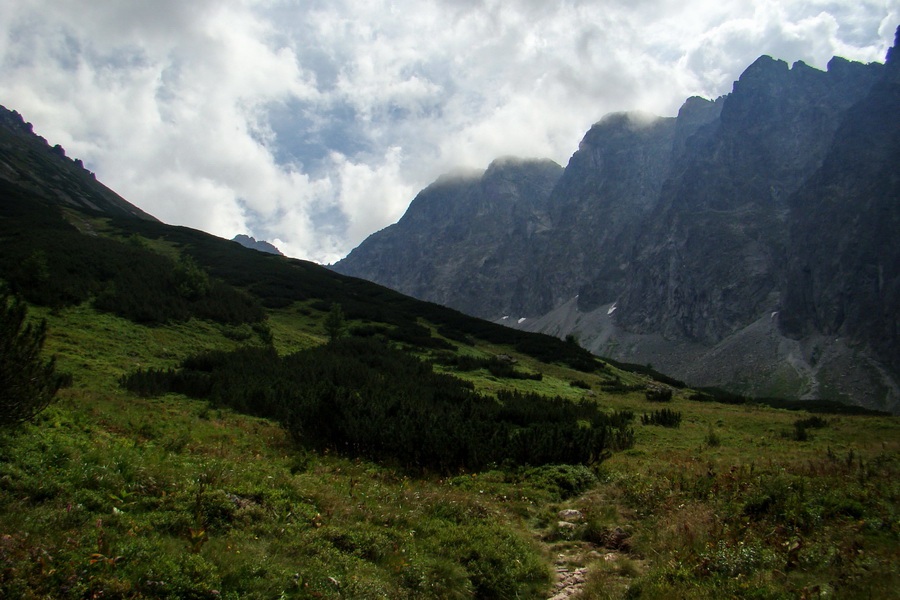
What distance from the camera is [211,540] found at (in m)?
6.28

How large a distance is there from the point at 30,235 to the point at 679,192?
20450cm

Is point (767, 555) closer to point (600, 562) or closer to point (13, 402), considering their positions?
point (600, 562)

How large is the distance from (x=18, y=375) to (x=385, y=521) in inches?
263

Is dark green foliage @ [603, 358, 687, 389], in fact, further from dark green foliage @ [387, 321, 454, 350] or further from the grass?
the grass

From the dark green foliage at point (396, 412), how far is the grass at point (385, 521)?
0.93m

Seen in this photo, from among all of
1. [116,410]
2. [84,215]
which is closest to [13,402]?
[116,410]

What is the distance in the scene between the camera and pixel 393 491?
10.1 meters

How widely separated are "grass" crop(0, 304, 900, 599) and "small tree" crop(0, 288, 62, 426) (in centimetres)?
43

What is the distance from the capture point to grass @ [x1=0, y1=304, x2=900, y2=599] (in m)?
5.52

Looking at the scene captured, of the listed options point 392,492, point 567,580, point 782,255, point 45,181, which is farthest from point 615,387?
point 782,255

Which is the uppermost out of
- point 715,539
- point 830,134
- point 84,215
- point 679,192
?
point 830,134

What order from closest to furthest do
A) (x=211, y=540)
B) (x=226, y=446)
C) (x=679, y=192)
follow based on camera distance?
1. (x=211, y=540)
2. (x=226, y=446)
3. (x=679, y=192)

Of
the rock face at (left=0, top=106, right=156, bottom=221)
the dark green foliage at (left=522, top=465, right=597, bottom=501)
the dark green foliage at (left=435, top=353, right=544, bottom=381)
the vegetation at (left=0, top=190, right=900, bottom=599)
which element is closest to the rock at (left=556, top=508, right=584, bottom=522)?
the vegetation at (left=0, top=190, right=900, bottom=599)

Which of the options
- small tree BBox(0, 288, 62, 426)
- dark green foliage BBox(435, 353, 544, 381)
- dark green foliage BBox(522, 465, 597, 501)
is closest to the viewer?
small tree BBox(0, 288, 62, 426)
